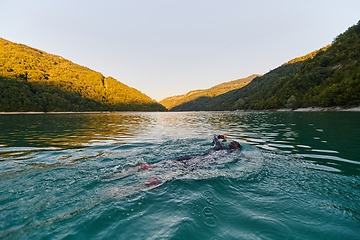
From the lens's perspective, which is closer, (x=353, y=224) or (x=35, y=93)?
(x=353, y=224)

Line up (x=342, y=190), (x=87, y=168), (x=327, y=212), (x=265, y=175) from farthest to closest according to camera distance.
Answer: (x=87, y=168)
(x=265, y=175)
(x=342, y=190)
(x=327, y=212)

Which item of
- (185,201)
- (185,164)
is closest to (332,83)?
(185,164)

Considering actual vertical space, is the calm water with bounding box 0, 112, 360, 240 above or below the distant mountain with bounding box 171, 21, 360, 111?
below

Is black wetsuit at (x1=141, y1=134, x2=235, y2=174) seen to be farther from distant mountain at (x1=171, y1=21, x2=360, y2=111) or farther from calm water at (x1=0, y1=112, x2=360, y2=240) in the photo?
distant mountain at (x1=171, y1=21, x2=360, y2=111)

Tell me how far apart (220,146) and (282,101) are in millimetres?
123281

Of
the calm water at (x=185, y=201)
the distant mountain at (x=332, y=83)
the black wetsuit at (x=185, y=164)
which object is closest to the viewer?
the calm water at (x=185, y=201)

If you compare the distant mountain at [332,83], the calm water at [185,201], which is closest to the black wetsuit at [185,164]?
the calm water at [185,201]

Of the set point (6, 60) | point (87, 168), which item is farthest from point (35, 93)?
point (87, 168)

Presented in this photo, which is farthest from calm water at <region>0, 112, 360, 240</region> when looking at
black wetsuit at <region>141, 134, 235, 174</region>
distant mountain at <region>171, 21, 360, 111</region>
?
distant mountain at <region>171, 21, 360, 111</region>

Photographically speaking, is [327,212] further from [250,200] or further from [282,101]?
[282,101]

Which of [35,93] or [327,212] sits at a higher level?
[35,93]

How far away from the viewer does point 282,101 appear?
109625mm

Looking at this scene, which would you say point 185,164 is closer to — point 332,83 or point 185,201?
point 185,201

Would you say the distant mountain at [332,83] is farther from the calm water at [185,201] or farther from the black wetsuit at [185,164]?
the black wetsuit at [185,164]
